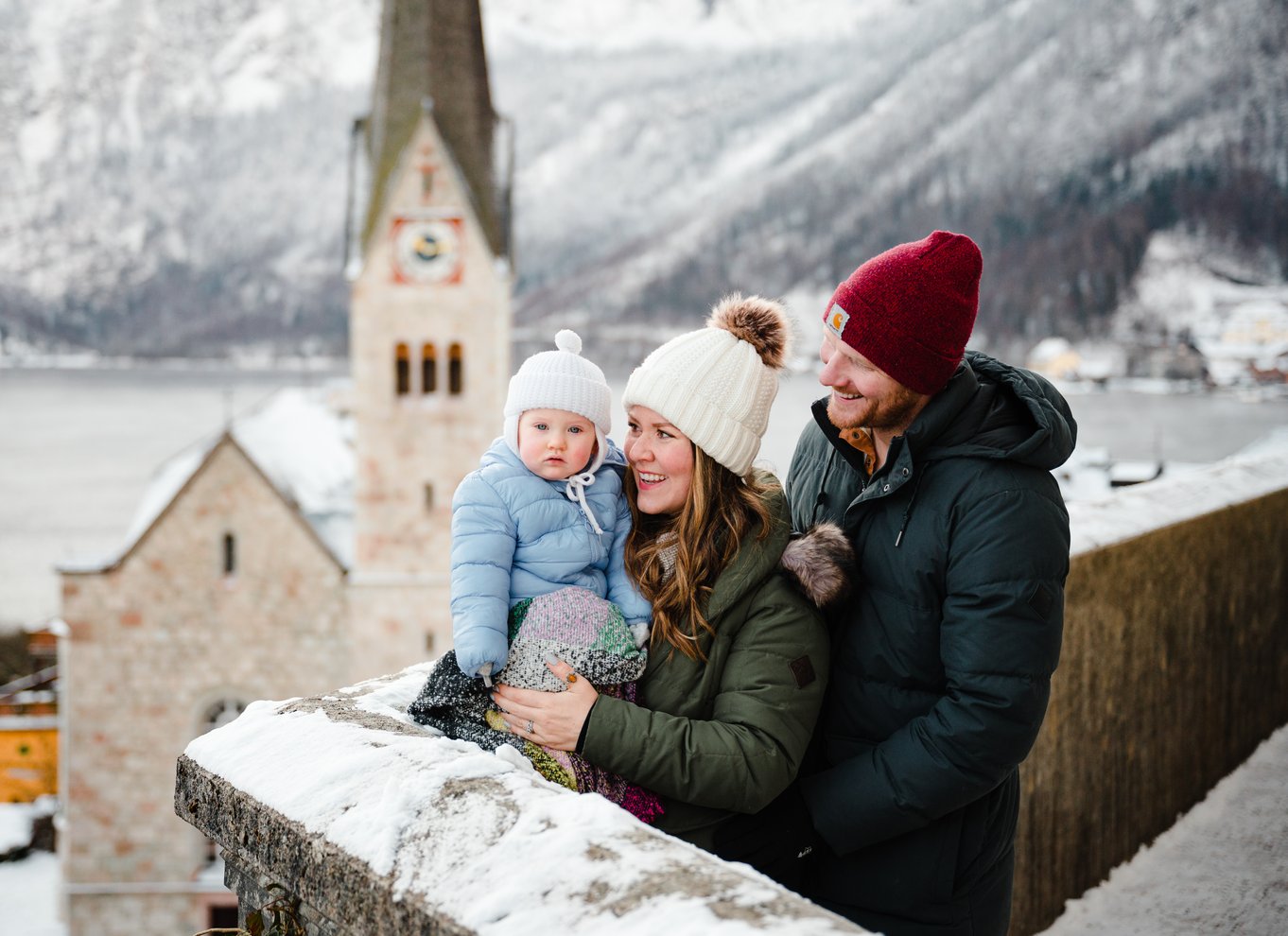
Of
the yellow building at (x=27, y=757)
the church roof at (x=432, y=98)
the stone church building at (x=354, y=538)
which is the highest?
the church roof at (x=432, y=98)

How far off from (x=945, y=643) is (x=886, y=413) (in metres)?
0.37

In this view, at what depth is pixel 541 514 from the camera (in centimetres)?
192

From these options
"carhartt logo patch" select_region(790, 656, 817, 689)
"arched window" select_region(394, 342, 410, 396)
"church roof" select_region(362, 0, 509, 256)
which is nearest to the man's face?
"carhartt logo patch" select_region(790, 656, 817, 689)

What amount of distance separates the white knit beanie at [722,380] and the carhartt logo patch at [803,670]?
0.34m

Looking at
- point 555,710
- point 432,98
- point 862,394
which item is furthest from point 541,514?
point 432,98

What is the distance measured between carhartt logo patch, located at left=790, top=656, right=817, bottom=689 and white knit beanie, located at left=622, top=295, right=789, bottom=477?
0.34m

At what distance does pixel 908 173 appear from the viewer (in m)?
62.5

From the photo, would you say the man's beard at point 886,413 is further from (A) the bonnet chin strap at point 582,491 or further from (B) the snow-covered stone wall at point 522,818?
(B) the snow-covered stone wall at point 522,818

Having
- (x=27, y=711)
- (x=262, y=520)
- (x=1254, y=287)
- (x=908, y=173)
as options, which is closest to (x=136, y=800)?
(x=262, y=520)

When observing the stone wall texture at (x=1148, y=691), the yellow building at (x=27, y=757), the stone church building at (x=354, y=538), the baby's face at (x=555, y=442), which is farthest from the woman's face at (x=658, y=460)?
the yellow building at (x=27, y=757)

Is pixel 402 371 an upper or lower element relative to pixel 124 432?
upper

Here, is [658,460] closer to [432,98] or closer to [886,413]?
[886,413]

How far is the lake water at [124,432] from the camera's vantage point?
4572 cm

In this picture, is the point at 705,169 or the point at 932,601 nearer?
the point at 932,601
